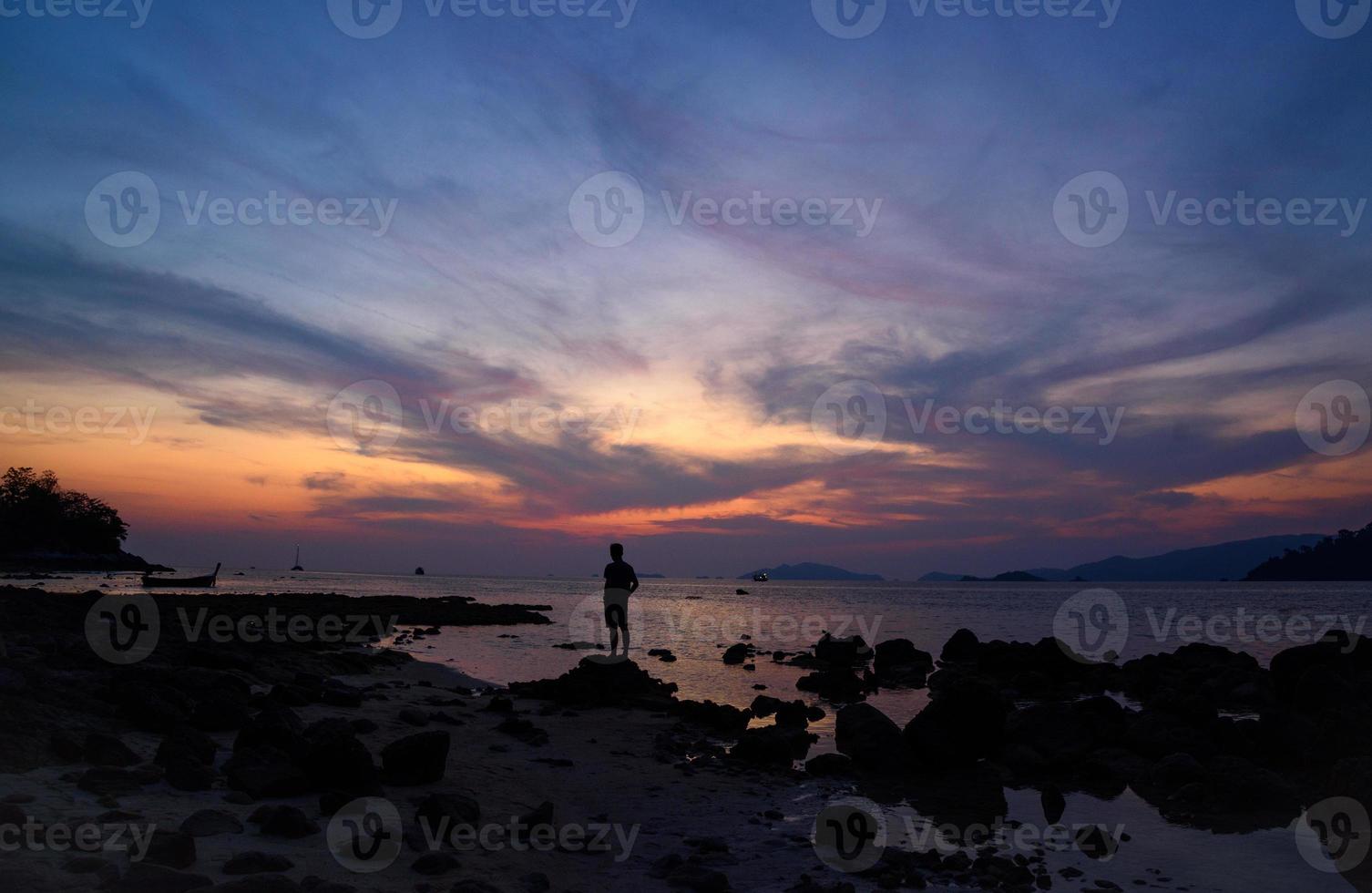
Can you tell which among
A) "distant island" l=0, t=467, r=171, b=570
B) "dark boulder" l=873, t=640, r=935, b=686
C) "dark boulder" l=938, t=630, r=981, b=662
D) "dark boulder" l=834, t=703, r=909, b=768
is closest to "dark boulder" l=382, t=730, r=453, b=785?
"dark boulder" l=834, t=703, r=909, b=768

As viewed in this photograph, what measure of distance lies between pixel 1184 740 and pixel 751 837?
36.9ft

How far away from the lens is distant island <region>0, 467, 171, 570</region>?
128 meters

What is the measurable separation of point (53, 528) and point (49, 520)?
1521 millimetres

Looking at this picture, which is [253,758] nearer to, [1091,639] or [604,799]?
[604,799]

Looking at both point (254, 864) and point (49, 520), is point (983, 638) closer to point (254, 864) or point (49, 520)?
point (254, 864)

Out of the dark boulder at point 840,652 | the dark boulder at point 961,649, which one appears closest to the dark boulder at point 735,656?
the dark boulder at point 840,652

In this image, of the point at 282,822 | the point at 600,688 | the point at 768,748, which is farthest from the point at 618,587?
the point at 282,822

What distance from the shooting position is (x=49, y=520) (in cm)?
13388

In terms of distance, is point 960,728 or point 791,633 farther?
point 791,633

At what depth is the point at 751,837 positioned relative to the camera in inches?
412

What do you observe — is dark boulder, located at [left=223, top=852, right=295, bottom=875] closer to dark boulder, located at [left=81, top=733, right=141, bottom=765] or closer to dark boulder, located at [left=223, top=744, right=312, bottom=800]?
dark boulder, located at [left=223, top=744, right=312, bottom=800]

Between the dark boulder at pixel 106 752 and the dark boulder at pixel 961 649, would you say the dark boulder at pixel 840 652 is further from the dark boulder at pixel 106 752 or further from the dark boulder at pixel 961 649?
the dark boulder at pixel 106 752

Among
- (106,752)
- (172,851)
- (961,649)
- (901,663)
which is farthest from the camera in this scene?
(961,649)

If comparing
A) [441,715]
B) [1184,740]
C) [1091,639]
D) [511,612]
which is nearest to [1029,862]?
[1184,740]
